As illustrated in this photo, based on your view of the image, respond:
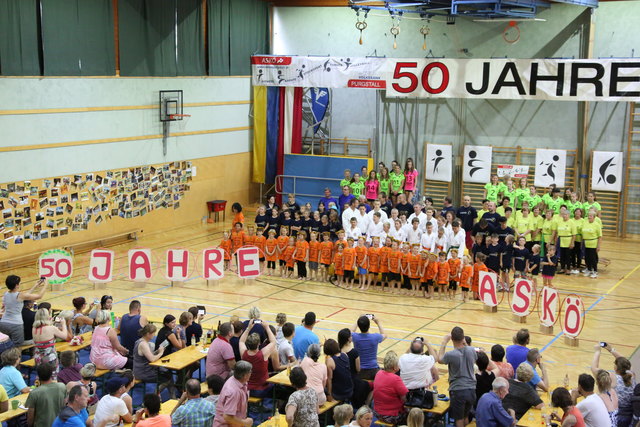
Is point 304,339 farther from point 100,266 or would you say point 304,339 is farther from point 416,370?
point 100,266

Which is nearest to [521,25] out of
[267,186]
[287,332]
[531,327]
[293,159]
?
[293,159]

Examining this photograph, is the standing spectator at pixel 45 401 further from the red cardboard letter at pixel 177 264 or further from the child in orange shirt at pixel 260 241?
the child in orange shirt at pixel 260 241

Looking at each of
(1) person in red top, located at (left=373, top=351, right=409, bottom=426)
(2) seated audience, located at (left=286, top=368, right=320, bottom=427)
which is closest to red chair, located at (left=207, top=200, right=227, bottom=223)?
(1) person in red top, located at (left=373, top=351, right=409, bottom=426)

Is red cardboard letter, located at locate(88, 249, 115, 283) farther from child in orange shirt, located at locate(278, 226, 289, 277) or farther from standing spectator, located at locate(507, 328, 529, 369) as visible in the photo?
standing spectator, located at locate(507, 328, 529, 369)

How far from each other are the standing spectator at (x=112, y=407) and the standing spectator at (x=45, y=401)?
2.27ft

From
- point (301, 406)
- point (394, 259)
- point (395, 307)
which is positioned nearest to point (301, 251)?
point (394, 259)

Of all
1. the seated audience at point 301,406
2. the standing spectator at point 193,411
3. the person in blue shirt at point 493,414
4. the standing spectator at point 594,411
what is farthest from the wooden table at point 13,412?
the standing spectator at point 594,411

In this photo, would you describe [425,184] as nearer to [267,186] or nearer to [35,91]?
[267,186]

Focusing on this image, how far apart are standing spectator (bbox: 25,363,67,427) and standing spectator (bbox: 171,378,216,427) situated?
1.53m

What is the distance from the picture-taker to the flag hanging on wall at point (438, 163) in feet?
85.0

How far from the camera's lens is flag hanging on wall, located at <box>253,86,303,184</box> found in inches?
1051

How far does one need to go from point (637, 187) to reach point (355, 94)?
10193mm

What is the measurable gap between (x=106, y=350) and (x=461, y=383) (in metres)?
5.07

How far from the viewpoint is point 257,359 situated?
10117mm
